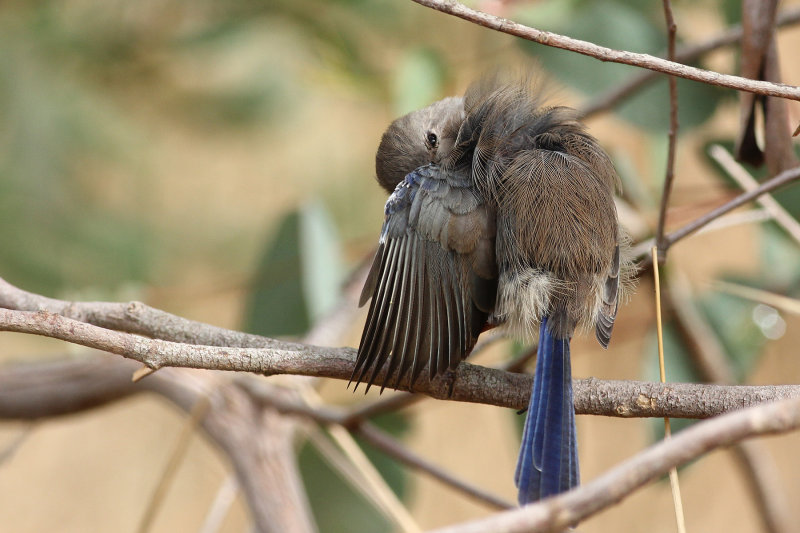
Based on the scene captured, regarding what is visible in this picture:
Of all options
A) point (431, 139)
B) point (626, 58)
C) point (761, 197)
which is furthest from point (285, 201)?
point (626, 58)

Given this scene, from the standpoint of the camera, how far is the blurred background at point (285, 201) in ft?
6.98

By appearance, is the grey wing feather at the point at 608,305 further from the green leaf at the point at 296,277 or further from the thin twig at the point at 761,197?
the green leaf at the point at 296,277

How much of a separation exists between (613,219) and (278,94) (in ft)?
6.13

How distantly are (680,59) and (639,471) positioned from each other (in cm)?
155

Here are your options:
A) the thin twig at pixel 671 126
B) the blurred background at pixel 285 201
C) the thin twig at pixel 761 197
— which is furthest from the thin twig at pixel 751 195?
the blurred background at pixel 285 201

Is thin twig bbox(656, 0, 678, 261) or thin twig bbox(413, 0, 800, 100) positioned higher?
thin twig bbox(656, 0, 678, 261)

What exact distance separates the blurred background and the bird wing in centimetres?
35

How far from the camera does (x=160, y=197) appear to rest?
3.40m

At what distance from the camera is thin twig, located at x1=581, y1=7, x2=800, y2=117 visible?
73.1 inches

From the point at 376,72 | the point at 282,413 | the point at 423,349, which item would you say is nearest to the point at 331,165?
the point at 376,72

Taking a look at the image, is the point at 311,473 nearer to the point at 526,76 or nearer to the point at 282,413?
the point at 282,413

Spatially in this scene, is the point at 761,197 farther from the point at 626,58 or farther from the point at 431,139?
the point at 626,58

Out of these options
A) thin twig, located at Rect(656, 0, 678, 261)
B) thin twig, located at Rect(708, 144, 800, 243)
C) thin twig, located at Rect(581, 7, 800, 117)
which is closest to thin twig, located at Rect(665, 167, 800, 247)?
thin twig, located at Rect(656, 0, 678, 261)

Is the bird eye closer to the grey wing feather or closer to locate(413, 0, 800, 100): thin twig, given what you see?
the grey wing feather
